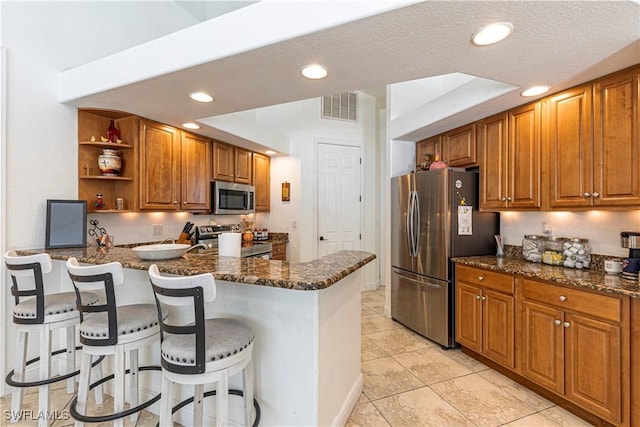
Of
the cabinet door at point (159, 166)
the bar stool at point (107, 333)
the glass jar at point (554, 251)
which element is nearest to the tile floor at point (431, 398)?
the bar stool at point (107, 333)

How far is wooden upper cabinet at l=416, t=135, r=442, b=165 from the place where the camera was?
11.7 ft

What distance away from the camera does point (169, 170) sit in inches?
129

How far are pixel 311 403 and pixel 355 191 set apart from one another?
155 inches

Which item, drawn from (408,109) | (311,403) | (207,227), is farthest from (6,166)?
(408,109)

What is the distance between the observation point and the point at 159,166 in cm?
315

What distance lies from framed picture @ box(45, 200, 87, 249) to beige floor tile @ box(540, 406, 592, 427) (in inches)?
151

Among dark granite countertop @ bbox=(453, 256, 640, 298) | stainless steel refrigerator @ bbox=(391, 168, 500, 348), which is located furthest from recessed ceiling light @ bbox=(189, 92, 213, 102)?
dark granite countertop @ bbox=(453, 256, 640, 298)

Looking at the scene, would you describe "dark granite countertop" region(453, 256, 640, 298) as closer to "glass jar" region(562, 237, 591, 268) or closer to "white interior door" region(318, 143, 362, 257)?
"glass jar" region(562, 237, 591, 268)

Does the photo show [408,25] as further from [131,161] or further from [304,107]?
[304,107]

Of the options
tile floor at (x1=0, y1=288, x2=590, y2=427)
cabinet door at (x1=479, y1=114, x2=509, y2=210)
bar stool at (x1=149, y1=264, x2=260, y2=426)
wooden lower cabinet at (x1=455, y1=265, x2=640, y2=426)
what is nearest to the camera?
bar stool at (x1=149, y1=264, x2=260, y2=426)

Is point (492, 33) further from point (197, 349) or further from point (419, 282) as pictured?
point (419, 282)

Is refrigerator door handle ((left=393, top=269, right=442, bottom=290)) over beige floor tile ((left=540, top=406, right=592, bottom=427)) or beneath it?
over

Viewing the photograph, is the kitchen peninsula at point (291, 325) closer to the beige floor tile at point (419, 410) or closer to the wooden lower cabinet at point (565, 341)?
the beige floor tile at point (419, 410)

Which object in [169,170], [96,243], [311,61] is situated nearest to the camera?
[311,61]
